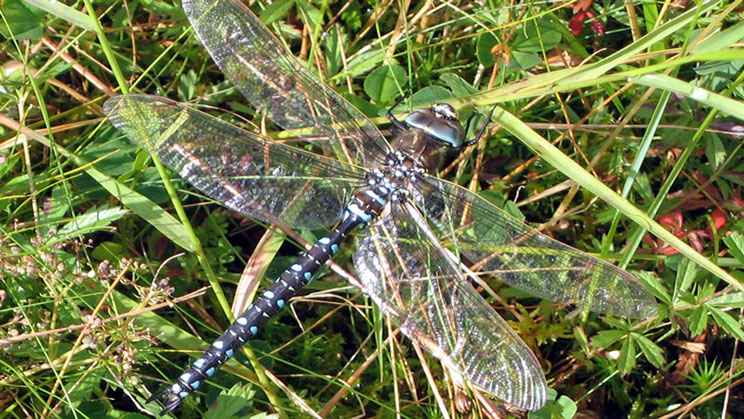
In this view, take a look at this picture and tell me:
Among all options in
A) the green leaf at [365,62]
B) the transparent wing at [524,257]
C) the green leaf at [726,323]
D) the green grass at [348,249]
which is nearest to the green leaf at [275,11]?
the green grass at [348,249]

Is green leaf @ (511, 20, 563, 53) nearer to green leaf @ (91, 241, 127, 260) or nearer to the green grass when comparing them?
the green grass

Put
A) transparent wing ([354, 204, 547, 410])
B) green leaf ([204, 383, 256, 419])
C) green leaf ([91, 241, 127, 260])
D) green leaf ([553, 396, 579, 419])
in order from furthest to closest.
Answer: green leaf ([91, 241, 127, 260]) → green leaf ([553, 396, 579, 419]) → green leaf ([204, 383, 256, 419]) → transparent wing ([354, 204, 547, 410])

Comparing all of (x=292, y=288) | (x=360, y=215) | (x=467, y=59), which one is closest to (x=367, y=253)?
(x=360, y=215)

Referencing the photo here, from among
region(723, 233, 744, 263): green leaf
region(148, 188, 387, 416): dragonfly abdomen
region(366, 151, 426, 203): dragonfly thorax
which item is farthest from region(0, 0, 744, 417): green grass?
region(366, 151, 426, 203): dragonfly thorax

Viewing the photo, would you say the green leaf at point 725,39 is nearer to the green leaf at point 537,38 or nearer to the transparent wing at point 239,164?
the green leaf at point 537,38

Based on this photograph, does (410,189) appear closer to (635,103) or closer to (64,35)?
(635,103)

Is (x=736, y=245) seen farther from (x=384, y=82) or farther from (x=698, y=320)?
(x=384, y=82)

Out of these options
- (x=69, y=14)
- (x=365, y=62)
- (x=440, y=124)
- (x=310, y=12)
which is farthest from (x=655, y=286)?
(x=69, y=14)
